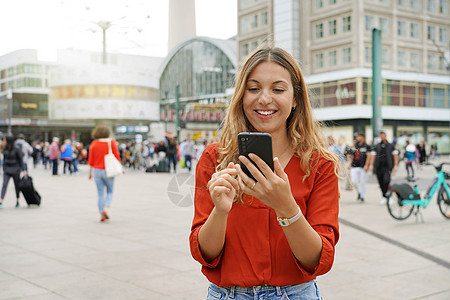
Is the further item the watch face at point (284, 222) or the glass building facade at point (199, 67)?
the glass building facade at point (199, 67)

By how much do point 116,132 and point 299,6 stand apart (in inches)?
1059

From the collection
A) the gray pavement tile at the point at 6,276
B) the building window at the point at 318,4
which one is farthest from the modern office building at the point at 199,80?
the gray pavement tile at the point at 6,276

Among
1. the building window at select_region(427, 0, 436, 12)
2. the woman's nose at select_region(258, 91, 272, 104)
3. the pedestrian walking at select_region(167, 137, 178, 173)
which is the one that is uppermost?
the building window at select_region(427, 0, 436, 12)

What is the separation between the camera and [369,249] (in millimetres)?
7062

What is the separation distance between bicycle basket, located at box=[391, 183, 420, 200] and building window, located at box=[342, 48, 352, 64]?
42.7 meters

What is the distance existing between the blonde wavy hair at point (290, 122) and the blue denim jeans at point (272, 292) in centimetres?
41

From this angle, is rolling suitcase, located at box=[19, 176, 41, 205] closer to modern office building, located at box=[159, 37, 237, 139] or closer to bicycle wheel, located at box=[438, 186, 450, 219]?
bicycle wheel, located at box=[438, 186, 450, 219]

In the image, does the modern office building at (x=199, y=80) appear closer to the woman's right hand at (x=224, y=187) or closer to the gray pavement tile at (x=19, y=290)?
the gray pavement tile at (x=19, y=290)

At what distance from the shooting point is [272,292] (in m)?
1.81

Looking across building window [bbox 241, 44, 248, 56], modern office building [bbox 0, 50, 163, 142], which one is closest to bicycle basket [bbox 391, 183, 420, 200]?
modern office building [bbox 0, 50, 163, 142]

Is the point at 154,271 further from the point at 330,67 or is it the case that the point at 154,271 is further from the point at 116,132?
the point at 116,132

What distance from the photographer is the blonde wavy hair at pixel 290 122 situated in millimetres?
1857

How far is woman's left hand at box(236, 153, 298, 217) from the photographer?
1.50 m

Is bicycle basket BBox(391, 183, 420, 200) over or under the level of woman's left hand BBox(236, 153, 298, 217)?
under
